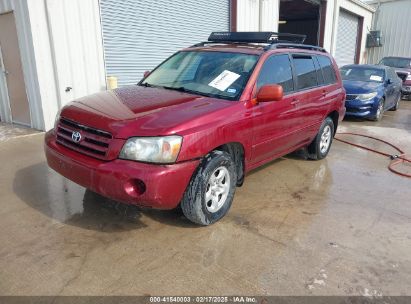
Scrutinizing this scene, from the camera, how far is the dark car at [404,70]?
49.0 feet

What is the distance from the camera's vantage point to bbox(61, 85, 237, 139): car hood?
3057 millimetres

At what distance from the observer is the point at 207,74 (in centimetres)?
420

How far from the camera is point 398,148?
7.01m

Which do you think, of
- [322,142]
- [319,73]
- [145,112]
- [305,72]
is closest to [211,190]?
[145,112]

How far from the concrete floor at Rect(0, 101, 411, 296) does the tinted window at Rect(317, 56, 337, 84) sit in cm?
A: 177

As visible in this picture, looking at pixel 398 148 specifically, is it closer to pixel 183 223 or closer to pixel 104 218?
pixel 183 223

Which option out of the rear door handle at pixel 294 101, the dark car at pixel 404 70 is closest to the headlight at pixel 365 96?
the rear door handle at pixel 294 101

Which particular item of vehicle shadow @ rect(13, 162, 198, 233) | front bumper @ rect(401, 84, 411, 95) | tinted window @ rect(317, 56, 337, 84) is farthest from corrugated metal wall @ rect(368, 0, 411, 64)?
vehicle shadow @ rect(13, 162, 198, 233)

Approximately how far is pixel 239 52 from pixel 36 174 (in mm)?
3122

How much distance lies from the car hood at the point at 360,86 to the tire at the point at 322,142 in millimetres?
3837

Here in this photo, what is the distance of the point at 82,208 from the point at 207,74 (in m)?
2.05

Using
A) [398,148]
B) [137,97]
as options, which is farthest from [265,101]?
[398,148]

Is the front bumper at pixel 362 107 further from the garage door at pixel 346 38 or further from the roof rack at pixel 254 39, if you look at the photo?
the garage door at pixel 346 38

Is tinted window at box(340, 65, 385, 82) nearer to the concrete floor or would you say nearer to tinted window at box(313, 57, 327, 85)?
tinted window at box(313, 57, 327, 85)
